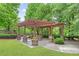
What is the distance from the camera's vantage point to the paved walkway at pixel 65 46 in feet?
25.1

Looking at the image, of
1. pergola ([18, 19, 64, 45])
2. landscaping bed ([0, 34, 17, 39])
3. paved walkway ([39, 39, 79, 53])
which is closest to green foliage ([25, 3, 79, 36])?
pergola ([18, 19, 64, 45])

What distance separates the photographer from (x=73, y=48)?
7.65m

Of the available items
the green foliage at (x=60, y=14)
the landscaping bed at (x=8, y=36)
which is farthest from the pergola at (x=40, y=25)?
the landscaping bed at (x=8, y=36)

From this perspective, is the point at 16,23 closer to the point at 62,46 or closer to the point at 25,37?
the point at 25,37

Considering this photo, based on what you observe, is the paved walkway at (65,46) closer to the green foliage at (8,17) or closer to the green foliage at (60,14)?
the green foliage at (60,14)

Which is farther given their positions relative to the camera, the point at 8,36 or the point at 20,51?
the point at 8,36

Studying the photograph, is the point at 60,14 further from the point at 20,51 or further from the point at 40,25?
the point at 20,51

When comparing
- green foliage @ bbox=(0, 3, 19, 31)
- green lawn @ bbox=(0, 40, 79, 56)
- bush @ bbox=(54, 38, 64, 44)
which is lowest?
green lawn @ bbox=(0, 40, 79, 56)

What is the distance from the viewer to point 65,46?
770cm

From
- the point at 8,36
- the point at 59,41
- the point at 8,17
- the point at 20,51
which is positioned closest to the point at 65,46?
the point at 59,41

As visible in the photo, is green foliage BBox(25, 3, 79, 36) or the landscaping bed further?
the landscaping bed

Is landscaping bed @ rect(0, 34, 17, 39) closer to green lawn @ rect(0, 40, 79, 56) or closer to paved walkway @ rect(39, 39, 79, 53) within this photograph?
green lawn @ rect(0, 40, 79, 56)

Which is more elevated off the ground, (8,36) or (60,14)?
(60,14)

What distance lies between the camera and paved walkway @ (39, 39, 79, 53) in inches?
301
